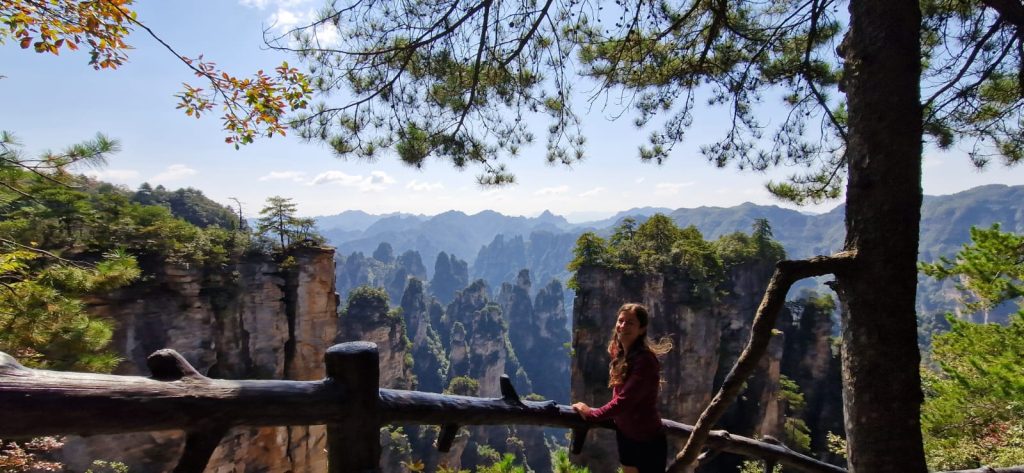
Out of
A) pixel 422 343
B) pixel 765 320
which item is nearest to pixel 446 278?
pixel 422 343

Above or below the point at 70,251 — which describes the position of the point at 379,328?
below

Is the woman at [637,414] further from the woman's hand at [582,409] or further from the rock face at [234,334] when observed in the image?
the rock face at [234,334]

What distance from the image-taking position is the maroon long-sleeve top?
2457mm

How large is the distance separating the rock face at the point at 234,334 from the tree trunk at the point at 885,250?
14.8m

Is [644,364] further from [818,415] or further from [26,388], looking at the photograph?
[818,415]

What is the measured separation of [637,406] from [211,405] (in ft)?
6.46

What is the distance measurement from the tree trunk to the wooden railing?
1.72m

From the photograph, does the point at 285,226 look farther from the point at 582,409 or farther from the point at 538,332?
the point at 538,332

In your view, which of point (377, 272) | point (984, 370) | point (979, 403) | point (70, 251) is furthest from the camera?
point (377, 272)

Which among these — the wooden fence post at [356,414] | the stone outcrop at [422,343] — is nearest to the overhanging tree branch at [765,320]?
the wooden fence post at [356,414]

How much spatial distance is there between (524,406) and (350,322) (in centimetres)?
4094

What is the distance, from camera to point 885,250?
2033 mm

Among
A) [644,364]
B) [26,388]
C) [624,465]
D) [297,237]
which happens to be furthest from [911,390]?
[297,237]

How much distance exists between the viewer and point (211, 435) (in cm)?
129
